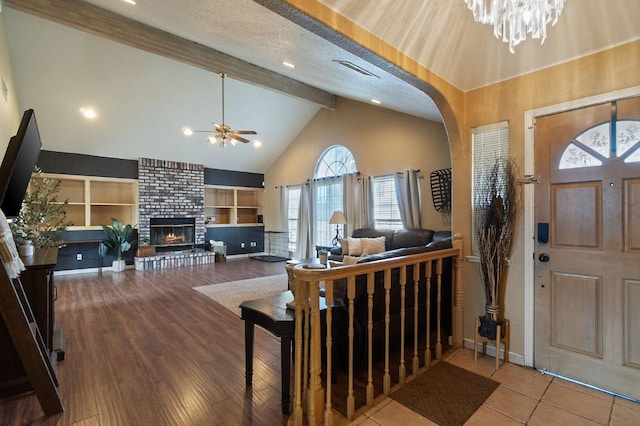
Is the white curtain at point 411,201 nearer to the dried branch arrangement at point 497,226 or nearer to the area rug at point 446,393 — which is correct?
the dried branch arrangement at point 497,226

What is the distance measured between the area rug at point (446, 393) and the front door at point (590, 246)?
66 centimetres

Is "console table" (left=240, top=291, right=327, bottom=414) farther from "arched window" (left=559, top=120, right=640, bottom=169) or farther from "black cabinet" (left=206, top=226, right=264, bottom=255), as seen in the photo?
"black cabinet" (left=206, top=226, right=264, bottom=255)

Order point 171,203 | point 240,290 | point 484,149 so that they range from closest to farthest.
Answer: point 484,149 < point 240,290 < point 171,203

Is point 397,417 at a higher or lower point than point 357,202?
lower

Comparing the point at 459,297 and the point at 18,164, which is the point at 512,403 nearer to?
the point at 459,297

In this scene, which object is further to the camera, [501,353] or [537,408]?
[501,353]

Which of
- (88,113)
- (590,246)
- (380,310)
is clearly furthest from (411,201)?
(88,113)

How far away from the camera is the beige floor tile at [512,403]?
74.1 inches

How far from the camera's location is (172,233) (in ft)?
25.3

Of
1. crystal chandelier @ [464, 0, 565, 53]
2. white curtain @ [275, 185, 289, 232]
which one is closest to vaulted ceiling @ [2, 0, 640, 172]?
crystal chandelier @ [464, 0, 565, 53]

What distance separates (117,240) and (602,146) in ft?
25.8

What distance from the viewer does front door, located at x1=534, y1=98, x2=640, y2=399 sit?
6.71 ft

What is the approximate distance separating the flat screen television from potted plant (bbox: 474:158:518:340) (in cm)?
346

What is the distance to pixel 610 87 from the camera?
2096 mm
